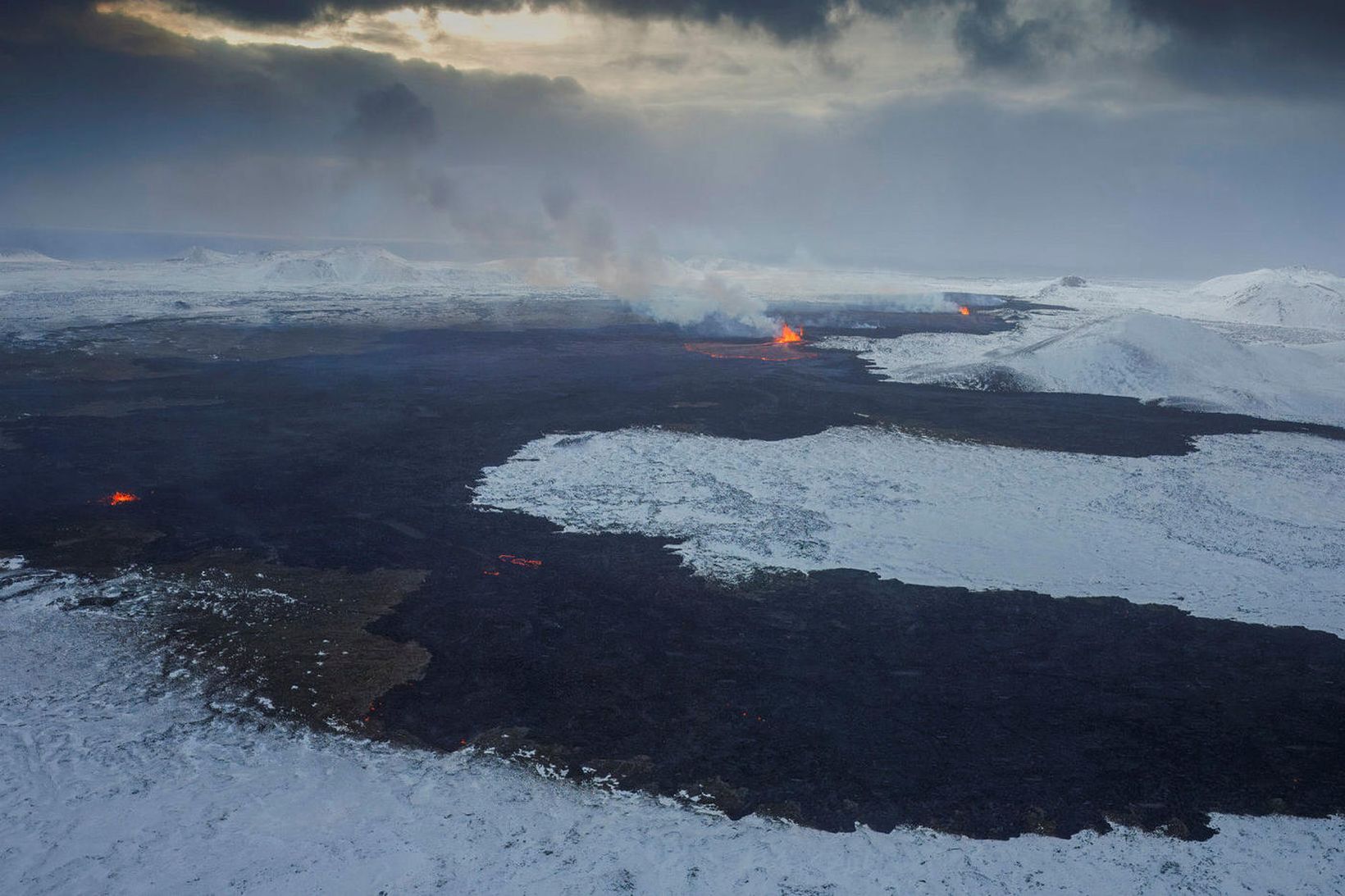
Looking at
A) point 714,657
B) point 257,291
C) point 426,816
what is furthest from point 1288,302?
point 257,291

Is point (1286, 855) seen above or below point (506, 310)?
below

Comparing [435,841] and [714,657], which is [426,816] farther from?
[714,657]

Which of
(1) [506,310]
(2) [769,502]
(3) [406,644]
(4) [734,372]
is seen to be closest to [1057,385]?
(4) [734,372]

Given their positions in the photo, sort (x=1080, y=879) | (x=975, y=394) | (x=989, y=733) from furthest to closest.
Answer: (x=975, y=394) < (x=989, y=733) < (x=1080, y=879)

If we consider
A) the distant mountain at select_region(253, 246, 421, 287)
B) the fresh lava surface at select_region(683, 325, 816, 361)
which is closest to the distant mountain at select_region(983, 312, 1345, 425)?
the fresh lava surface at select_region(683, 325, 816, 361)

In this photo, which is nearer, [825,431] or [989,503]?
[989,503]

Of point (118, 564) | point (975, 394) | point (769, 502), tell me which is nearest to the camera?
point (118, 564)

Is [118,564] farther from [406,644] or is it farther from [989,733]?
[989,733]
